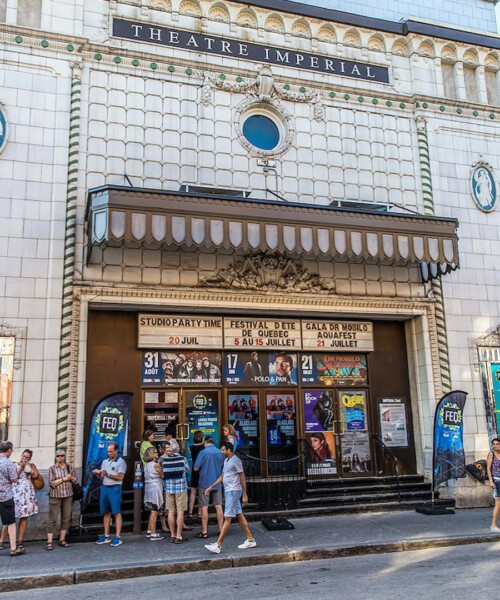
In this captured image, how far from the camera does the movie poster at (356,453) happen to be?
14.6m

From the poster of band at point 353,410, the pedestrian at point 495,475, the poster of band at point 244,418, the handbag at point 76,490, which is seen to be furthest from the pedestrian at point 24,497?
the pedestrian at point 495,475

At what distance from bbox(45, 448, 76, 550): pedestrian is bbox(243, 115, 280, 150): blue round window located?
334 inches

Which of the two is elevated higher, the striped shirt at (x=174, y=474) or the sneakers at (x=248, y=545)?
the striped shirt at (x=174, y=474)

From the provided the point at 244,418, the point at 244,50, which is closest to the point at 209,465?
the point at 244,418

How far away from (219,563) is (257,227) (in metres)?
6.35

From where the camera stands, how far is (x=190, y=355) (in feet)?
45.6

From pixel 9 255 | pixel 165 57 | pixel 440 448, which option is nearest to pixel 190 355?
pixel 9 255

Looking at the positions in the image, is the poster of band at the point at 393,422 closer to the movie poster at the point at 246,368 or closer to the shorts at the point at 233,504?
the movie poster at the point at 246,368

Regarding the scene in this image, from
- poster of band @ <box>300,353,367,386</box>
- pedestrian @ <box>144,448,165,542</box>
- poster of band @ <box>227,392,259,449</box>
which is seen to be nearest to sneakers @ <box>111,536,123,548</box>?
pedestrian @ <box>144,448,165,542</box>

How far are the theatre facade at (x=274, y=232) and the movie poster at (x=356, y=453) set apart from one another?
37 mm

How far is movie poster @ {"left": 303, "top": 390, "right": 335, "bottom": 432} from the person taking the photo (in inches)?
573

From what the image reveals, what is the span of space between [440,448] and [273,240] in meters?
6.07

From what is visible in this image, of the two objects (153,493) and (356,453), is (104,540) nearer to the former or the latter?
(153,493)

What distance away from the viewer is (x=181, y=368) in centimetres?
1377
